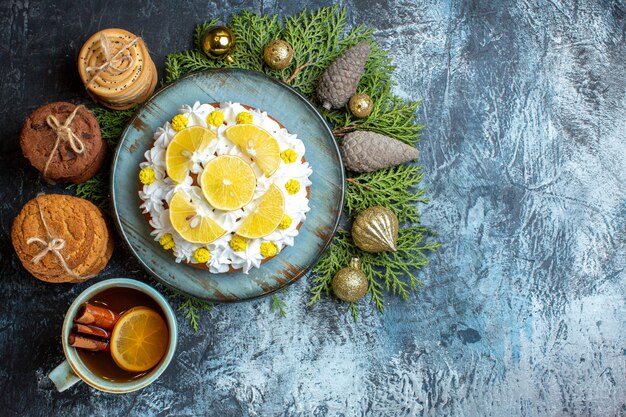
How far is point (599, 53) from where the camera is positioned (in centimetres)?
220

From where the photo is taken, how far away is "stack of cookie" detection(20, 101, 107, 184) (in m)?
1.77

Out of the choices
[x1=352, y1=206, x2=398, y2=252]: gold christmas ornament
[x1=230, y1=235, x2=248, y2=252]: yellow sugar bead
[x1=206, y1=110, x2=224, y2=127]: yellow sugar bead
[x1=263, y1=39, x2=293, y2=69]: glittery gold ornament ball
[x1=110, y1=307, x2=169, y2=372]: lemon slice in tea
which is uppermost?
[x1=263, y1=39, x2=293, y2=69]: glittery gold ornament ball

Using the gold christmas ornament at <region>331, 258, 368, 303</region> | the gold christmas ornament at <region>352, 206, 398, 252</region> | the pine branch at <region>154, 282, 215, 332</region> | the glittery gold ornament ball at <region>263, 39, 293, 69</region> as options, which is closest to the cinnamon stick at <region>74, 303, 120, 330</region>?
the pine branch at <region>154, 282, 215, 332</region>

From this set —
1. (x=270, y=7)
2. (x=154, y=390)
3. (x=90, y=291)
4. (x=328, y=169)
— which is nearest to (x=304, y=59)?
(x=270, y=7)

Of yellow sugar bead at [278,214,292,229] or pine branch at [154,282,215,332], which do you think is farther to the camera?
pine branch at [154,282,215,332]

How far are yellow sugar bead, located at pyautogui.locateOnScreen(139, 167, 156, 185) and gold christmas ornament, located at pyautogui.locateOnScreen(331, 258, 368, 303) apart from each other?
27.1 inches

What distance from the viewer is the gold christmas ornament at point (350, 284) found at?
1971 mm

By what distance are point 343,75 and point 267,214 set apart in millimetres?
588

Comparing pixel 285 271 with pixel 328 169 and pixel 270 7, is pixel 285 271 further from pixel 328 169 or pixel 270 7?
pixel 270 7

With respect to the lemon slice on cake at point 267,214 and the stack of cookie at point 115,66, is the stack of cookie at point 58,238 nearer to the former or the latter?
the stack of cookie at point 115,66

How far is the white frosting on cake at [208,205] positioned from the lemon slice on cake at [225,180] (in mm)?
37

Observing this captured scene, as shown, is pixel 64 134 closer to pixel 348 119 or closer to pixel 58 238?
pixel 58 238

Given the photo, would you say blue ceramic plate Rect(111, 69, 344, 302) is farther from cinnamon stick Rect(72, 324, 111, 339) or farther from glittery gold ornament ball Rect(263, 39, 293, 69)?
cinnamon stick Rect(72, 324, 111, 339)

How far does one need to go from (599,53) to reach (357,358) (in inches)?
56.5
